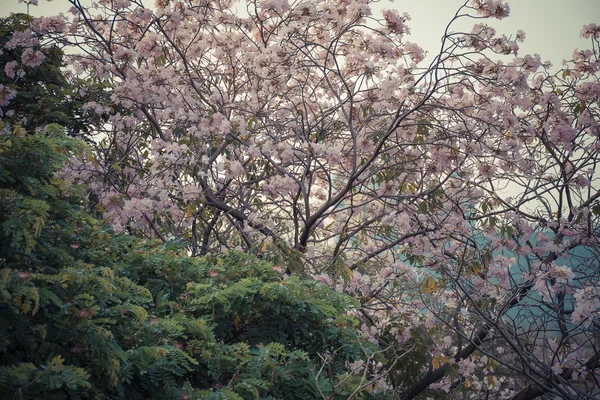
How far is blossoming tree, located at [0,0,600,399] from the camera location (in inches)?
190

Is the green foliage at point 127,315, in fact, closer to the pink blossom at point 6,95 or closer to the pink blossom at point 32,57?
the pink blossom at point 6,95

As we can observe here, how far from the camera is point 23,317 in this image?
79.0 inches

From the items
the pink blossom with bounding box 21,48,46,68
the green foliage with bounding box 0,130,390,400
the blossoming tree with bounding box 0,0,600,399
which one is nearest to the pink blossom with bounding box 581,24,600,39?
the blossoming tree with bounding box 0,0,600,399

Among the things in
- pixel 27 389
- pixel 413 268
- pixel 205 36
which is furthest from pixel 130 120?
pixel 27 389

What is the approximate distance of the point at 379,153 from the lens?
4.78m

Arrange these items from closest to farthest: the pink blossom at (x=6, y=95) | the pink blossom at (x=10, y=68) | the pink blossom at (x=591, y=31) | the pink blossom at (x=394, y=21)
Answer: the pink blossom at (x=394, y=21) → the pink blossom at (x=6, y=95) → the pink blossom at (x=10, y=68) → the pink blossom at (x=591, y=31)

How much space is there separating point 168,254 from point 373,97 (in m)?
2.46

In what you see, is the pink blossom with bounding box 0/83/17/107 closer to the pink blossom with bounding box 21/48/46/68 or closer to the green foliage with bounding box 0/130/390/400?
the pink blossom with bounding box 21/48/46/68

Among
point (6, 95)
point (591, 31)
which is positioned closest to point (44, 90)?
point (6, 95)

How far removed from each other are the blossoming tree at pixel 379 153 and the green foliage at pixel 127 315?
135cm

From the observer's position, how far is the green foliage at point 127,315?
202 centimetres

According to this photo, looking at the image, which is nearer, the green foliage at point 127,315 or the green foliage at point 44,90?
the green foliage at point 127,315

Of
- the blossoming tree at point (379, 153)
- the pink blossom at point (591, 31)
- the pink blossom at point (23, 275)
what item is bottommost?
the pink blossom at point (23, 275)

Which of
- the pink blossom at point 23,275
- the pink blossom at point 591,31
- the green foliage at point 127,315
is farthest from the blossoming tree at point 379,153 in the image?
the pink blossom at point 23,275
